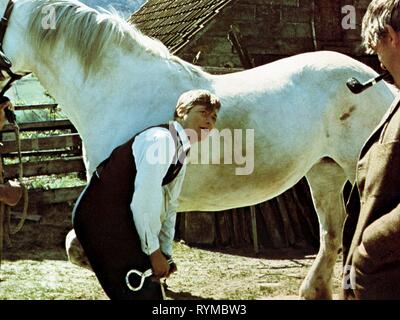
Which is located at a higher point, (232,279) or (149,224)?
(149,224)

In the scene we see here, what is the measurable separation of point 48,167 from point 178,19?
277 centimetres

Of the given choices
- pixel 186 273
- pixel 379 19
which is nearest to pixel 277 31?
pixel 186 273

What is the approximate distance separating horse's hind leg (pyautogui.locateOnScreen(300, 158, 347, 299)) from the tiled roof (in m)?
3.65

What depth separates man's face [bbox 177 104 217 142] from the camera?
2.69 metres

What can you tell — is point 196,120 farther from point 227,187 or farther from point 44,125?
point 44,125

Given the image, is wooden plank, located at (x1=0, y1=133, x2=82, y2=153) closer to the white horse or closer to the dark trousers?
the white horse

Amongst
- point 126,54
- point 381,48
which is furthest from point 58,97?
point 381,48

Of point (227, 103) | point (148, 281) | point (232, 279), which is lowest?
point (232, 279)

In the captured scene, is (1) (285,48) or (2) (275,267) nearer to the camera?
(2) (275,267)

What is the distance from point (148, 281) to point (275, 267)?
12.9 ft

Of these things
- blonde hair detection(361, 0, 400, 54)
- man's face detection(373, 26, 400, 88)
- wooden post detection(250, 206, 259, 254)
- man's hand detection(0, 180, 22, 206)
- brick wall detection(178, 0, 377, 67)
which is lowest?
wooden post detection(250, 206, 259, 254)

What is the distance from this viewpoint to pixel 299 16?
9.05 m

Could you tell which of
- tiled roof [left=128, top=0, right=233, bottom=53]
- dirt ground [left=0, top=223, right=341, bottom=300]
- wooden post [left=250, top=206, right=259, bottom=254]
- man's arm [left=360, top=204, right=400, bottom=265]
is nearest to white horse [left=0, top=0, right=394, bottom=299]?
dirt ground [left=0, top=223, right=341, bottom=300]
